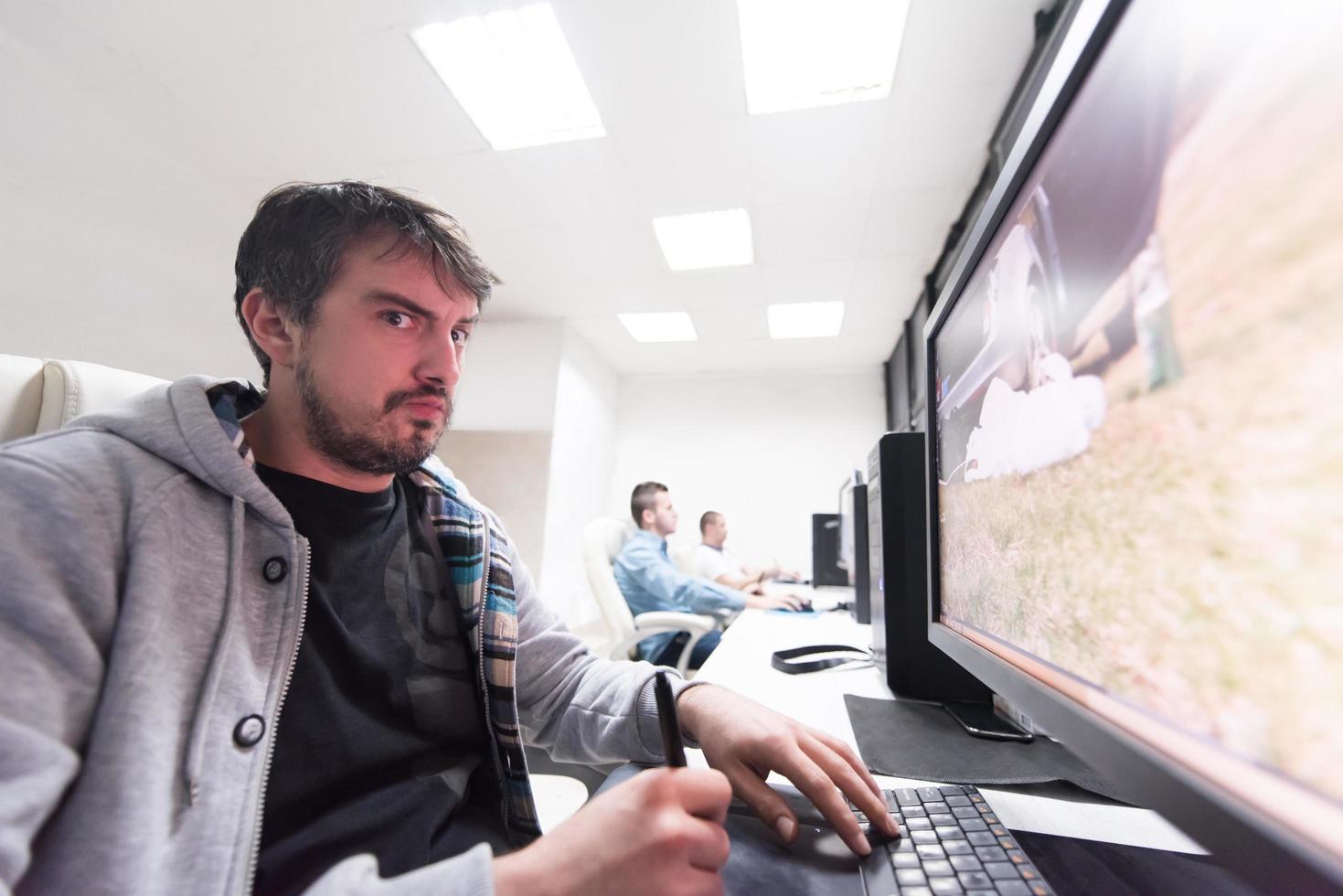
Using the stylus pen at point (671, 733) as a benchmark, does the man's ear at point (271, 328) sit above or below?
above

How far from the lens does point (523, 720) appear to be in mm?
795

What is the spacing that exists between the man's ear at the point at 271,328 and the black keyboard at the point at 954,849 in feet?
2.77

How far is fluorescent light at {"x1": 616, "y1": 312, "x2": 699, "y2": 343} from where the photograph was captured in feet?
13.3

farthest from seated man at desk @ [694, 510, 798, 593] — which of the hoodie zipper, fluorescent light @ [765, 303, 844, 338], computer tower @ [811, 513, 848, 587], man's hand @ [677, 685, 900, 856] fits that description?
the hoodie zipper

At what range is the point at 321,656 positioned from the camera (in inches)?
24.5

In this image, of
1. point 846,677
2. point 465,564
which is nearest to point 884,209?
point 846,677

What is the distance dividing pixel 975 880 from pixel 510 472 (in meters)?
4.42

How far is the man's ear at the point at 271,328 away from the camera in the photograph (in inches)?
29.3

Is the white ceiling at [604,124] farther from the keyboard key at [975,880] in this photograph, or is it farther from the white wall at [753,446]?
the keyboard key at [975,880]

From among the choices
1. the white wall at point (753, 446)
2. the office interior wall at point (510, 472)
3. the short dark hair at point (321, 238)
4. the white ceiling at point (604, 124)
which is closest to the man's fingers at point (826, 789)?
the short dark hair at point (321, 238)

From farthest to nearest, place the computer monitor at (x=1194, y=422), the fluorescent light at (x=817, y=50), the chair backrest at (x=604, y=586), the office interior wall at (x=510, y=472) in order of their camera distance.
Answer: the office interior wall at (x=510, y=472)
the chair backrest at (x=604, y=586)
the fluorescent light at (x=817, y=50)
the computer monitor at (x=1194, y=422)

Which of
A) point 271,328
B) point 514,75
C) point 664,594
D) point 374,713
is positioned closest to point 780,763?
point 374,713

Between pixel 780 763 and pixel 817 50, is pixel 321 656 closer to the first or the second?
pixel 780 763

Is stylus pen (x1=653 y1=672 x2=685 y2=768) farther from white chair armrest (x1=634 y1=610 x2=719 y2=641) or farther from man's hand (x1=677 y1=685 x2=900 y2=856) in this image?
white chair armrest (x1=634 y1=610 x2=719 y2=641)
